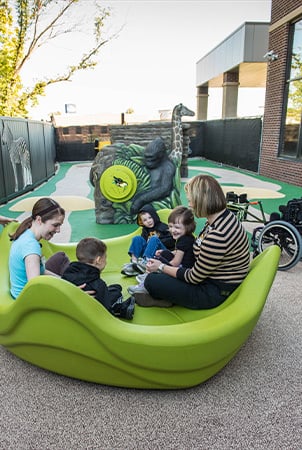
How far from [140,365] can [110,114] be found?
25832 mm

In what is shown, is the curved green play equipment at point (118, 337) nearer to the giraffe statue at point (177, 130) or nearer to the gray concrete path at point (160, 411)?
the gray concrete path at point (160, 411)

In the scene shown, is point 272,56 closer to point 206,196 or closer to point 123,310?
point 206,196

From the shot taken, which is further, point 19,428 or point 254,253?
point 254,253

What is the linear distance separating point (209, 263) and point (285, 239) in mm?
2282

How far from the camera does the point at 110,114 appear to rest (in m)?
26.2

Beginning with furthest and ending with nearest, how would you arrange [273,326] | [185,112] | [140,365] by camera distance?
[185,112] < [273,326] < [140,365]

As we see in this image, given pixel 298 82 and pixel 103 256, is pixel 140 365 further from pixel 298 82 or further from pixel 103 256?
pixel 298 82

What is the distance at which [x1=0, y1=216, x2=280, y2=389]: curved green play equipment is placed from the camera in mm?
1887

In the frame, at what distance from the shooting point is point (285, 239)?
4133 millimetres

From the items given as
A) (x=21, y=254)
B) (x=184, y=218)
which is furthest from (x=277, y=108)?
(x=21, y=254)

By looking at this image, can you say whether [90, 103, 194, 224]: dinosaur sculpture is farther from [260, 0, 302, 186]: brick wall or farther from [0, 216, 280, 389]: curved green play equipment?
[260, 0, 302, 186]: brick wall

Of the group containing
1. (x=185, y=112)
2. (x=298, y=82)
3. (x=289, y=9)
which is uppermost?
(x=289, y=9)

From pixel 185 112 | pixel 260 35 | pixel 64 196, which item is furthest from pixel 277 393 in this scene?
pixel 260 35

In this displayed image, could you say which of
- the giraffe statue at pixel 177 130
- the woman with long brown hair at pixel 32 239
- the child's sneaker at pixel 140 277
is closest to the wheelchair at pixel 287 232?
the child's sneaker at pixel 140 277
